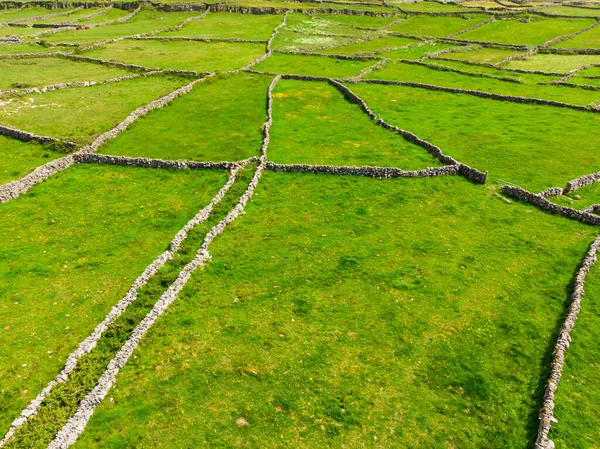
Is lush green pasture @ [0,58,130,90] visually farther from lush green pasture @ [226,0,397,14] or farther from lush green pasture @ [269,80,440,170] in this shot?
lush green pasture @ [226,0,397,14]

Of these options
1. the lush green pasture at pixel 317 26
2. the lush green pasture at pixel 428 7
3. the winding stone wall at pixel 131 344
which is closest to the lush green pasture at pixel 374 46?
the lush green pasture at pixel 317 26

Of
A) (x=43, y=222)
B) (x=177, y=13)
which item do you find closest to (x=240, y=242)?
(x=43, y=222)

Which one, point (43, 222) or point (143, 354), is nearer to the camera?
point (143, 354)

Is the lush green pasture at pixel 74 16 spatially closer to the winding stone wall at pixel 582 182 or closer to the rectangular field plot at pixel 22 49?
the rectangular field plot at pixel 22 49

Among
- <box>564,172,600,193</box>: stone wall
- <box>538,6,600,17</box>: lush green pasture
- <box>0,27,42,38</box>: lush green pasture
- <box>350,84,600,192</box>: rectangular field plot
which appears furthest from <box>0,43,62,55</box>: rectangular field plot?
<box>538,6,600,17</box>: lush green pasture

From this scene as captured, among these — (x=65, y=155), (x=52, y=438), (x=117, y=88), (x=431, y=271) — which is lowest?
(x=52, y=438)

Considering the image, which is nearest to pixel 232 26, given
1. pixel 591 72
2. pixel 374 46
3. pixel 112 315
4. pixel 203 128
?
Result: pixel 374 46

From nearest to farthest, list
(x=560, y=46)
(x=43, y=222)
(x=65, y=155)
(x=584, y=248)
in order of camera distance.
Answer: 1. (x=584, y=248)
2. (x=43, y=222)
3. (x=65, y=155)
4. (x=560, y=46)

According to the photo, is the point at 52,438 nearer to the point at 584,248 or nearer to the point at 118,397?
the point at 118,397
